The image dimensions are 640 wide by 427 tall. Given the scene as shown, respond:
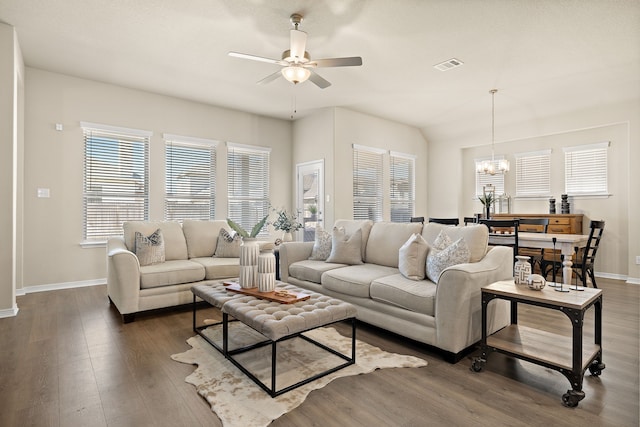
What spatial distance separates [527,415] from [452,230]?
1.69 m

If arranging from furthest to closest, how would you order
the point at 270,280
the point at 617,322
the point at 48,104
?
1. the point at 48,104
2. the point at 617,322
3. the point at 270,280

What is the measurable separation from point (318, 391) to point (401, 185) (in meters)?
6.19

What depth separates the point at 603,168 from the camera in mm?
5867

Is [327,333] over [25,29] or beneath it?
beneath

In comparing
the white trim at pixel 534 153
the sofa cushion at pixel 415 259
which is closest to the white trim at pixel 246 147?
the sofa cushion at pixel 415 259

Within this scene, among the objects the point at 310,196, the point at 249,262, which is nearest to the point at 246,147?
the point at 310,196

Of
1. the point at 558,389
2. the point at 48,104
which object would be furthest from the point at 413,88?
the point at 48,104

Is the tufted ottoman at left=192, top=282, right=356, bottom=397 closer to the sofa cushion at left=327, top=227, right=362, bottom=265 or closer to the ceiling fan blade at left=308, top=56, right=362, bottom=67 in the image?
the sofa cushion at left=327, top=227, right=362, bottom=265

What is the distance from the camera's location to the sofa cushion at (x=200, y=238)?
14.9 ft

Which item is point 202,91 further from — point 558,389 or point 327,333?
point 558,389

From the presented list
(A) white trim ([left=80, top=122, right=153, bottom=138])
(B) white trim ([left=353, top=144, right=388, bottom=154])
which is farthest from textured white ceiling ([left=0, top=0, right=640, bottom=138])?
(B) white trim ([left=353, top=144, right=388, bottom=154])

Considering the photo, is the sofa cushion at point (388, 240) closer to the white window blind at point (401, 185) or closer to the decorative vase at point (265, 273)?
the decorative vase at point (265, 273)

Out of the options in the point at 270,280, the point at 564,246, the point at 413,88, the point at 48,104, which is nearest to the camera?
the point at 270,280

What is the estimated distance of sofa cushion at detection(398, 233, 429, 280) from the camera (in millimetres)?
3059
